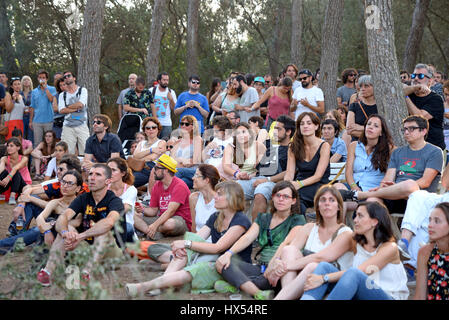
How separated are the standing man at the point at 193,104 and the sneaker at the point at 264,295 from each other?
20.9 ft

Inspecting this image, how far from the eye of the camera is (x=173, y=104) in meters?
11.7

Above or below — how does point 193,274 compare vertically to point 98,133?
below

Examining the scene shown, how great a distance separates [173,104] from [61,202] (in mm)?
5475

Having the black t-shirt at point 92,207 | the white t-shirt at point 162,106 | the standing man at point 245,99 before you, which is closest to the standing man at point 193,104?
the white t-shirt at point 162,106

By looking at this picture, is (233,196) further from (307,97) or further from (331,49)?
(331,49)

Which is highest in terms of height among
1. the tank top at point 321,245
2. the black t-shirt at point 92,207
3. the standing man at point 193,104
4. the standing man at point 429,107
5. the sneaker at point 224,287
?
the standing man at point 193,104

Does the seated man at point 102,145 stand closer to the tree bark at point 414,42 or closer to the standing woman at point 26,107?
the standing woman at point 26,107

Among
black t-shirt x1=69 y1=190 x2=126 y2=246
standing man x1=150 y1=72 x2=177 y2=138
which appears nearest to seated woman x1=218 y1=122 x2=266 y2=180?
black t-shirt x1=69 y1=190 x2=126 y2=246

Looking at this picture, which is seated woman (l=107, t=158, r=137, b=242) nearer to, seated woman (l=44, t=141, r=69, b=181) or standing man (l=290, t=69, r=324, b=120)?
seated woman (l=44, t=141, r=69, b=181)

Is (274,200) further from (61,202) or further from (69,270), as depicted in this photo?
(61,202)

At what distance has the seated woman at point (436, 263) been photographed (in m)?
4.26

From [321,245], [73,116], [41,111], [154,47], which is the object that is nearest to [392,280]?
[321,245]

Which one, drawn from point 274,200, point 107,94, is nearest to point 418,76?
point 274,200

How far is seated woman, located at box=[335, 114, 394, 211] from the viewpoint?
6461 millimetres
